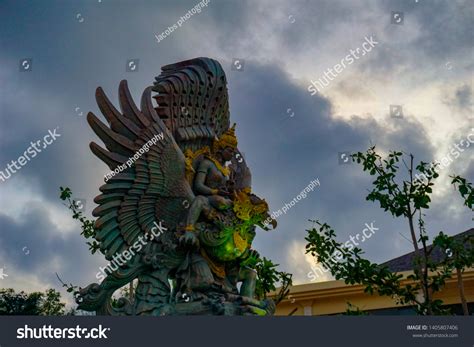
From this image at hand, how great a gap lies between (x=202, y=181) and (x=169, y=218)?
0.84 m

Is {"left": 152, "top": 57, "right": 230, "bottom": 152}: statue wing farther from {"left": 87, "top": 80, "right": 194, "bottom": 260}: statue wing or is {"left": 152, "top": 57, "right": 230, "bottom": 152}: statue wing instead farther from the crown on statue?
{"left": 87, "top": 80, "right": 194, "bottom": 260}: statue wing

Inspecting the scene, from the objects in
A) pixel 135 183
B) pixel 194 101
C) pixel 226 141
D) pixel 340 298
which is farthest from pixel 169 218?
pixel 340 298

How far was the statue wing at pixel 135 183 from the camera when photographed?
10.2 m

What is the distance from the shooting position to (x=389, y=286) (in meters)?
10.5

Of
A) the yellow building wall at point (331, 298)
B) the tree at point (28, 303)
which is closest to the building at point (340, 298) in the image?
the yellow building wall at point (331, 298)

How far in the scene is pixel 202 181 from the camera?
419 inches

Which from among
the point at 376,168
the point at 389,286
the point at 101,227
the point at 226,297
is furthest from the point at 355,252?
the point at 101,227

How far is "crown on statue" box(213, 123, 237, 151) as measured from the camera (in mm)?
11125

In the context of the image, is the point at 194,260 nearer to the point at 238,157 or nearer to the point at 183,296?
the point at 183,296

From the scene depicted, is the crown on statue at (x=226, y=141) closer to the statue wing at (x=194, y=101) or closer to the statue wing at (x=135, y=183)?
the statue wing at (x=194, y=101)

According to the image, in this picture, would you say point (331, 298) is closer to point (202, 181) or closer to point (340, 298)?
point (340, 298)

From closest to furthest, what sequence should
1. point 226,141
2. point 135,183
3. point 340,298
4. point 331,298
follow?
point 135,183, point 226,141, point 340,298, point 331,298

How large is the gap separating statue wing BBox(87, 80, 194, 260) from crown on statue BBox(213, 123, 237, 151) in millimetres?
877

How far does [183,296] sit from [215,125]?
3.24m
